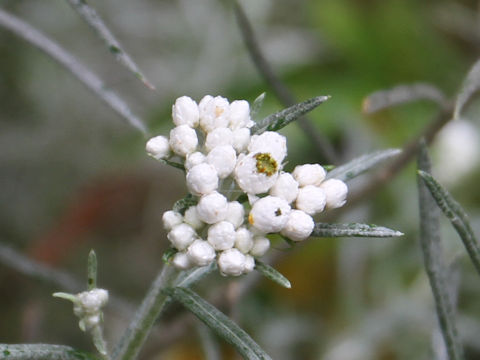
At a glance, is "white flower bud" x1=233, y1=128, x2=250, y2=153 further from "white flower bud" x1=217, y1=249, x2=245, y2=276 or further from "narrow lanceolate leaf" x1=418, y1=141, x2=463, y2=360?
"narrow lanceolate leaf" x1=418, y1=141, x2=463, y2=360

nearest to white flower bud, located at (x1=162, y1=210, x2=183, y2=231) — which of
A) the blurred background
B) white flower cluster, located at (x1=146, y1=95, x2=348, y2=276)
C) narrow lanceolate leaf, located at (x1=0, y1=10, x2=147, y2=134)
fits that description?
white flower cluster, located at (x1=146, y1=95, x2=348, y2=276)

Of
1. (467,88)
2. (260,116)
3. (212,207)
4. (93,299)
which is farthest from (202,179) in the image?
(260,116)

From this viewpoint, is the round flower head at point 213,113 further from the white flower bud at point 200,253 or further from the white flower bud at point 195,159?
the white flower bud at point 200,253

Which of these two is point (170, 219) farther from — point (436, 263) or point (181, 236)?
point (436, 263)

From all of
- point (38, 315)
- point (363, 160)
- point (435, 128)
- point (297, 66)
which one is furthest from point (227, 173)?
point (297, 66)

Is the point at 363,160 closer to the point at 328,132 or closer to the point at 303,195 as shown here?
the point at 303,195
